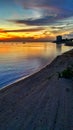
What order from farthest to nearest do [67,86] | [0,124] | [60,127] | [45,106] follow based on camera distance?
[67,86] < [45,106] < [0,124] < [60,127]

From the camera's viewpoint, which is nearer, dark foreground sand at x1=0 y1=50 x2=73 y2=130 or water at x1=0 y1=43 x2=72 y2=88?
dark foreground sand at x1=0 y1=50 x2=73 y2=130

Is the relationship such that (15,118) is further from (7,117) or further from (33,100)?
(33,100)

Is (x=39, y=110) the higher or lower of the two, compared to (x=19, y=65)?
higher

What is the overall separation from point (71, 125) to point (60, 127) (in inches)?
19.0

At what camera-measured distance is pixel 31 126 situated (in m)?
8.82

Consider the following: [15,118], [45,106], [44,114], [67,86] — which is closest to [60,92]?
[67,86]

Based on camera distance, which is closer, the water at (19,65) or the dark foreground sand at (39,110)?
the dark foreground sand at (39,110)

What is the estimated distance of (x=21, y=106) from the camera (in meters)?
11.4

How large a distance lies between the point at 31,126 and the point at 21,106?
2.68 meters

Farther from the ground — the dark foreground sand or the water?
the dark foreground sand

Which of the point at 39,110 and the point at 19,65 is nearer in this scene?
the point at 39,110

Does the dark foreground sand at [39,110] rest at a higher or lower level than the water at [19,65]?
higher

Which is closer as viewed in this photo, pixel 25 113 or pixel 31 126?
pixel 31 126

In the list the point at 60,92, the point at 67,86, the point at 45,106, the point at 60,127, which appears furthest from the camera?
the point at 67,86
